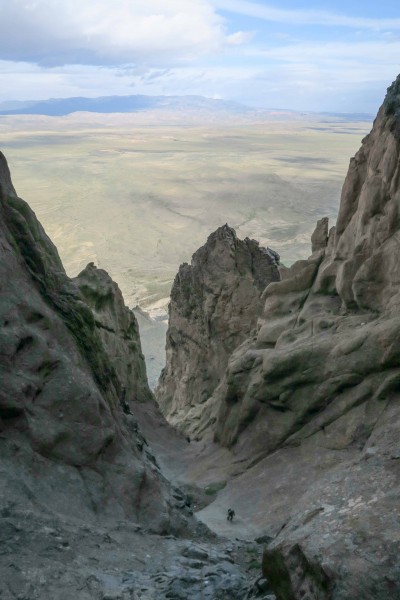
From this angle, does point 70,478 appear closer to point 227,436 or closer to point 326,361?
point 326,361

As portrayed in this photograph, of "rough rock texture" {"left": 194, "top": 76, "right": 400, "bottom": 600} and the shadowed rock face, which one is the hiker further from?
the shadowed rock face

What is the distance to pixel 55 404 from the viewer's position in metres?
17.8

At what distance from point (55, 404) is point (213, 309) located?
→ 2719 centimetres

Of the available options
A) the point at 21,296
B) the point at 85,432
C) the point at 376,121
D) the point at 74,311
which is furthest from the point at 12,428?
the point at 376,121

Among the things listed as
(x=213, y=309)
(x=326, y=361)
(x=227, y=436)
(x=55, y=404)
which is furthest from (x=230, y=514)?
(x=213, y=309)

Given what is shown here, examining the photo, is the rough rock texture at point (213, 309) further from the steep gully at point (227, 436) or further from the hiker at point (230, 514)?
the hiker at point (230, 514)

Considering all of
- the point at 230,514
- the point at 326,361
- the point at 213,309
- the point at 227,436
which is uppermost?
the point at 326,361

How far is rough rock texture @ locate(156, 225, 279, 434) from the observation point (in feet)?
143

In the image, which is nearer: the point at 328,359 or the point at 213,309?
the point at 328,359

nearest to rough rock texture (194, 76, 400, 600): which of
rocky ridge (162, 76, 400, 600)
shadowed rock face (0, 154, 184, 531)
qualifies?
rocky ridge (162, 76, 400, 600)

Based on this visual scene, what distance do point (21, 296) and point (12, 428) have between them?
3409mm

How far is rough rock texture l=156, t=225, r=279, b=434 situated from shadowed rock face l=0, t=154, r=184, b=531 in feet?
70.5

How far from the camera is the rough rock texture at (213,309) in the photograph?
1713 inches

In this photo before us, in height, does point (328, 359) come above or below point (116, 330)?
above
